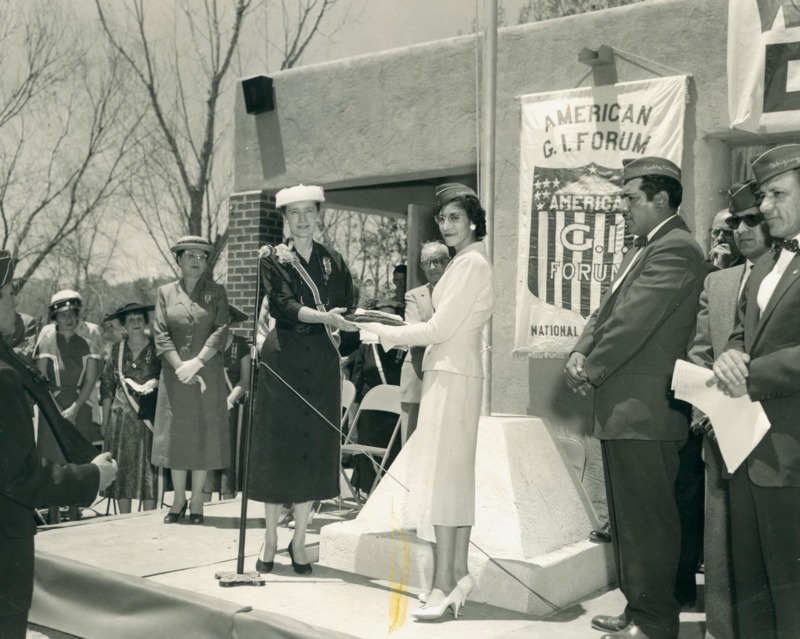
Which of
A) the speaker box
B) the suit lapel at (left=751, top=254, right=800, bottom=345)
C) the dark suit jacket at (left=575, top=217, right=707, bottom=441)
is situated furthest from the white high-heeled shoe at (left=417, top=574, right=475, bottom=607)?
the speaker box

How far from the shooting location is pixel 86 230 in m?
22.1

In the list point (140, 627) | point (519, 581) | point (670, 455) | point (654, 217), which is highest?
point (654, 217)

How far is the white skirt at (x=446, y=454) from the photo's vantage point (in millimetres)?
4188

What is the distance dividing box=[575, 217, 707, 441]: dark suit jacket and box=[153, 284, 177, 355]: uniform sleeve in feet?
11.7

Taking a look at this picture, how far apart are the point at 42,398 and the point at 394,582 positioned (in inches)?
96.7

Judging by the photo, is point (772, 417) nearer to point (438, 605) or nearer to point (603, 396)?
point (603, 396)

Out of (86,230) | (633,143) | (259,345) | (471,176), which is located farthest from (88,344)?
(86,230)

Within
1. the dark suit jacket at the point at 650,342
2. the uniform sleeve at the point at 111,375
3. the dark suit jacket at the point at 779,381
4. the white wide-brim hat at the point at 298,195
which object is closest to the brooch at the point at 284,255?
the white wide-brim hat at the point at 298,195

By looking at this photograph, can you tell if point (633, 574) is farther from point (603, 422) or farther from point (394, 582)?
point (394, 582)

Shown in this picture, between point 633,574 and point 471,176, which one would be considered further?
point 471,176

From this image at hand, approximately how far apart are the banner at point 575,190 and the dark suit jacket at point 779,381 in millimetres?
3337

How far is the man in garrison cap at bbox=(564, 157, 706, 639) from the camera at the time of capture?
3.85 meters

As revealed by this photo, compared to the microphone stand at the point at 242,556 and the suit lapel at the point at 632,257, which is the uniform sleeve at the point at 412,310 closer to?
the microphone stand at the point at 242,556

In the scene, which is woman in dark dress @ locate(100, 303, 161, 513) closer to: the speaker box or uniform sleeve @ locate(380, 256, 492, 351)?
the speaker box
